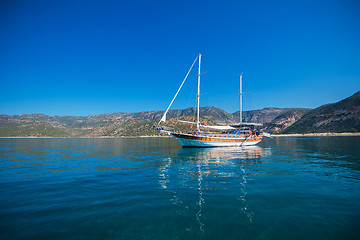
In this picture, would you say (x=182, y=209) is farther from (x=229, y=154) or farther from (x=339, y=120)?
(x=339, y=120)

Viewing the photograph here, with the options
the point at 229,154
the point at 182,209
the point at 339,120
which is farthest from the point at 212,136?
the point at 339,120

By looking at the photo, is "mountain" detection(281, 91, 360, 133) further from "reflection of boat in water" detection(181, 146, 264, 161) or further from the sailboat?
"reflection of boat in water" detection(181, 146, 264, 161)

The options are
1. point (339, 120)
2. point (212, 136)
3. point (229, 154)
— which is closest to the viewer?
point (229, 154)

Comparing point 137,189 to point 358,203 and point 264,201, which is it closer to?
point 264,201

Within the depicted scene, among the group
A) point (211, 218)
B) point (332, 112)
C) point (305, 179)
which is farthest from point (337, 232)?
point (332, 112)

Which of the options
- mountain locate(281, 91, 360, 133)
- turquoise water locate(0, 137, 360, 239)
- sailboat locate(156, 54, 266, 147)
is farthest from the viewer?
mountain locate(281, 91, 360, 133)

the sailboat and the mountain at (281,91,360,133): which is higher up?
the mountain at (281,91,360,133)

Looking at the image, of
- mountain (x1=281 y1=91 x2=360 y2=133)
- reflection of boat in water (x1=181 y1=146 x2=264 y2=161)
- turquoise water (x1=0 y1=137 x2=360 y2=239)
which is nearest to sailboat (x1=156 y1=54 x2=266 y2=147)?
reflection of boat in water (x1=181 y1=146 x2=264 y2=161)

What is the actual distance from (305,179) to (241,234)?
35.4ft

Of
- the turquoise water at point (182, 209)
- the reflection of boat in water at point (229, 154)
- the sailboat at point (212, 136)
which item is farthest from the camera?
the sailboat at point (212, 136)

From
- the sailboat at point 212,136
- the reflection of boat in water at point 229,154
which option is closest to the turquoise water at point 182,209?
the reflection of boat in water at point 229,154

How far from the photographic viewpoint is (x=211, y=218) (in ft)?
23.0

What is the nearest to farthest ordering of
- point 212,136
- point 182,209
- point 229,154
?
point 182,209 → point 229,154 → point 212,136

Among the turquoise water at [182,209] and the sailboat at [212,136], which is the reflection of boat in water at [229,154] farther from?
the turquoise water at [182,209]
